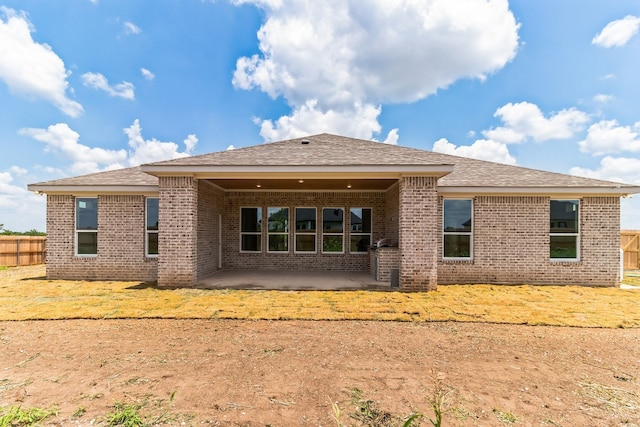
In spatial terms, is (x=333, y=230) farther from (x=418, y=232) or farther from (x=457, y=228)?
(x=457, y=228)

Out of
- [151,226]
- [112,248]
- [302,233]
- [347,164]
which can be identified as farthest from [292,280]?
[112,248]

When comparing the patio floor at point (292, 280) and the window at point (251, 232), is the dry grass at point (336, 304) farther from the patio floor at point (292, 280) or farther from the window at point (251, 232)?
the window at point (251, 232)

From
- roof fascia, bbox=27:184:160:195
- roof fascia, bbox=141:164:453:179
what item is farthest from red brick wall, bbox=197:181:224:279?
roof fascia, bbox=27:184:160:195

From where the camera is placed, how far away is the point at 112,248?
9.28m

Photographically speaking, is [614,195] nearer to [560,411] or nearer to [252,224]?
[560,411]

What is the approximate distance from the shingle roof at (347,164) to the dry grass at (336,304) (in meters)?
3.14

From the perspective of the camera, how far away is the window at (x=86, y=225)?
30.7 ft

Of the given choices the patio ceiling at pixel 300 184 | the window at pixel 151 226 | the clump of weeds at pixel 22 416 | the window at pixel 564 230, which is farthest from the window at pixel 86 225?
the window at pixel 564 230

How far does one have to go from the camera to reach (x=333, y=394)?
303 cm

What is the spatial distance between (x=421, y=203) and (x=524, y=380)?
15.8 ft

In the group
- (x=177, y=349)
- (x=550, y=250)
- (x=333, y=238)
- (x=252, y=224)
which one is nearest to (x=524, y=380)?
(x=177, y=349)

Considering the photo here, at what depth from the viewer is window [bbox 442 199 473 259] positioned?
29.5 feet

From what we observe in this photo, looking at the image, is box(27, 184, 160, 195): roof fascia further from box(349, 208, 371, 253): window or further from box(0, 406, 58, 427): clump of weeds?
box(0, 406, 58, 427): clump of weeds

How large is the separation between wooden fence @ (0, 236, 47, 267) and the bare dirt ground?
1189 centimetres
